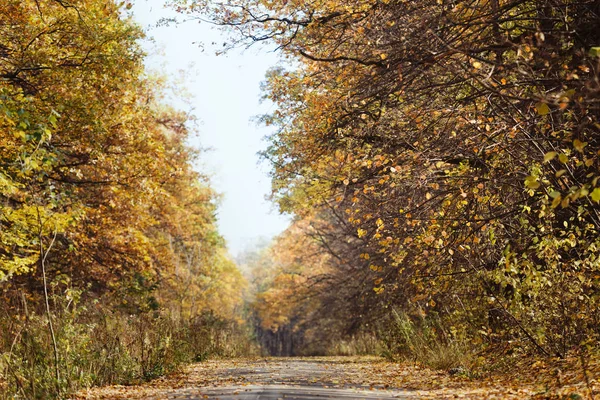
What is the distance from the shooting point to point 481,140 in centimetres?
755

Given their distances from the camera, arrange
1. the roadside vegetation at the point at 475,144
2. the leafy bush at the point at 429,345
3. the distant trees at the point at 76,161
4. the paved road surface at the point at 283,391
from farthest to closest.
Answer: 1. the distant trees at the point at 76,161
2. the leafy bush at the point at 429,345
3. the paved road surface at the point at 283,391
4. the roadside vegetation at the point at 475,144

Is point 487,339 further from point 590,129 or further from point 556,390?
point 590,129

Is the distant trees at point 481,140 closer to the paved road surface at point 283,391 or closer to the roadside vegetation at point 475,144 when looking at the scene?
the roadside vegetation at point 475,144

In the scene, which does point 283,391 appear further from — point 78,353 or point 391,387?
point 78,353

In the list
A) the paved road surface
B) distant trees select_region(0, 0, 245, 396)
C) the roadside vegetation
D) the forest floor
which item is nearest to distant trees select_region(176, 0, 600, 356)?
the roadside vegetation

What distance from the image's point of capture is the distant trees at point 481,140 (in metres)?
5.77

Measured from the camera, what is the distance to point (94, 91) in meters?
12.9

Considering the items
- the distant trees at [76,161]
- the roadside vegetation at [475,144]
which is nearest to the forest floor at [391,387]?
the roadside vegetation at [475,144]

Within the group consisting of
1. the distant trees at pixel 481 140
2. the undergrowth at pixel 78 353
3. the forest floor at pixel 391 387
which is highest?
the distant trees at pixel 481 140

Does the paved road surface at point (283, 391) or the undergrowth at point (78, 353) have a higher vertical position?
the undergrowth at point (78, 353)

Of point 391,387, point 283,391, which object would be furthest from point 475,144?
point 283,391

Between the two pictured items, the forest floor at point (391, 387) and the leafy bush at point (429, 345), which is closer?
the forest floor at point (391, 387)

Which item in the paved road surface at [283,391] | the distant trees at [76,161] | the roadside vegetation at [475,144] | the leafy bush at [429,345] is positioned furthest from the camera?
the distant trees at [76,161]

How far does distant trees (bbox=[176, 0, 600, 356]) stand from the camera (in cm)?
577
